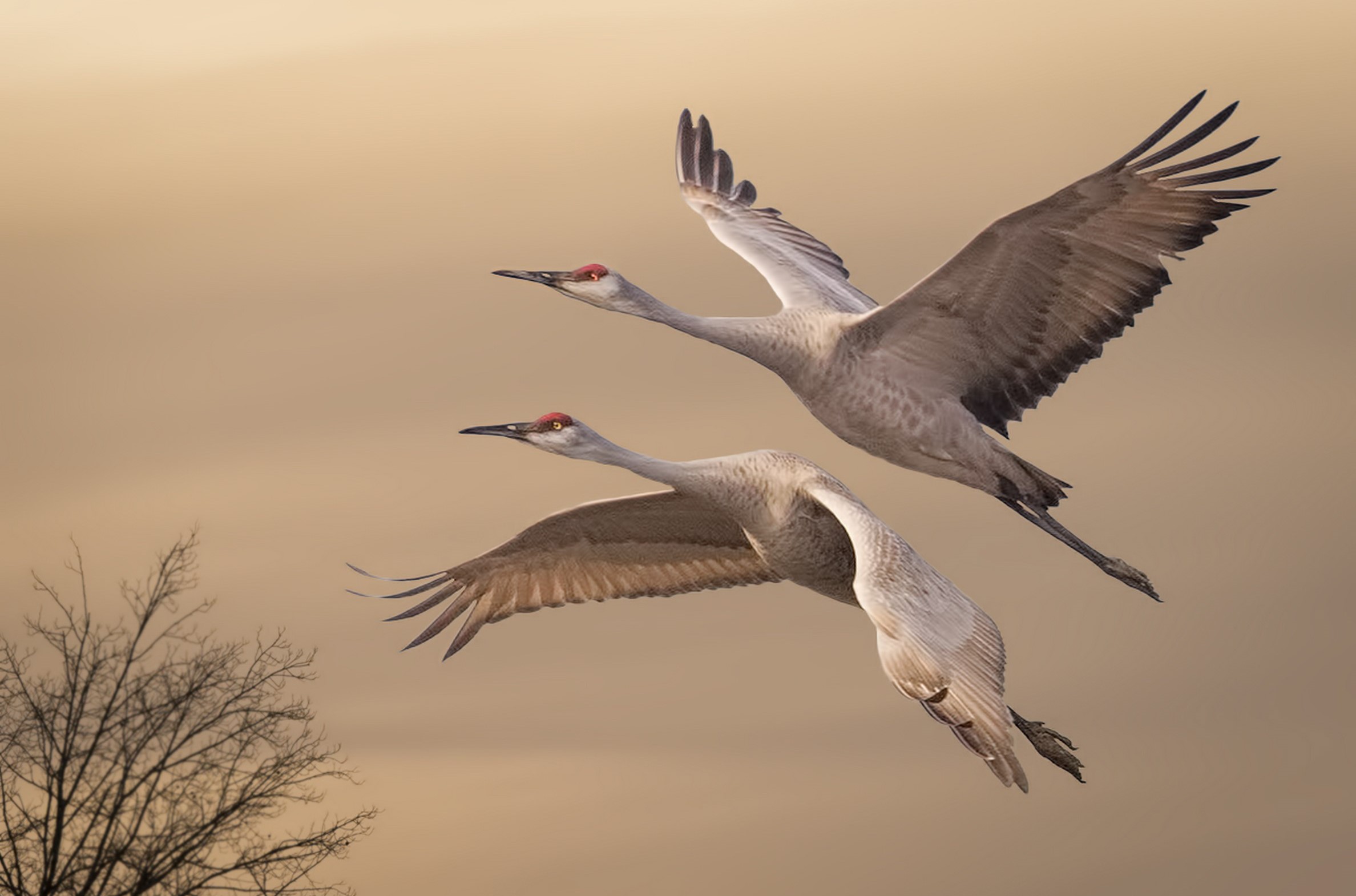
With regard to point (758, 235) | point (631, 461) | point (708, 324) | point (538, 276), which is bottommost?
point (631, 461)

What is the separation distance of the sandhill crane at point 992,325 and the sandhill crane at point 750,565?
97 cm

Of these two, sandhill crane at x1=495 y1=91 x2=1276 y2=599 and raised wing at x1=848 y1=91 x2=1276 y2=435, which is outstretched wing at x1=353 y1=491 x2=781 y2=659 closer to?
sandhill crane at x1=495 y1=91 x2=1276 y2=599

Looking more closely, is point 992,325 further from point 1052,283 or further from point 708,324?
point 708,324

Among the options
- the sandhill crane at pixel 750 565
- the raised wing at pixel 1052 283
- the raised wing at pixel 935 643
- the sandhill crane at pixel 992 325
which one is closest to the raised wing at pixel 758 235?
the sandhill crane at pixel 992 325

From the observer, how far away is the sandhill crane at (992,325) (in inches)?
471

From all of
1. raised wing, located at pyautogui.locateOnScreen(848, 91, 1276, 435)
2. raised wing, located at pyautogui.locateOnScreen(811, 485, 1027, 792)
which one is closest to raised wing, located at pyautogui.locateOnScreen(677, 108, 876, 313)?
raised wing, located at pyautogui.locateOnScreen(848, 91, 1276, 435)

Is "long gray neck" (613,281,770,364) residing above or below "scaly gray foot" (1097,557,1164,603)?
above

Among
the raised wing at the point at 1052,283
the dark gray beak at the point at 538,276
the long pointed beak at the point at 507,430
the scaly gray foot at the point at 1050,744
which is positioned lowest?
the scaly gray foot at the point at 1050,744

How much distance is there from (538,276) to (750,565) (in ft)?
9.50

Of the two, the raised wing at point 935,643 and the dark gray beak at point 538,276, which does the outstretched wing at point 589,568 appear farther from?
the raised wing at point 935,643

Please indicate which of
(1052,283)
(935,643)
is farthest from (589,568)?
(935,643)

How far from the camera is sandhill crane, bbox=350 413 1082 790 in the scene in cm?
977

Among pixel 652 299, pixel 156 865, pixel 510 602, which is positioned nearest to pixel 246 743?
pixel 156 865

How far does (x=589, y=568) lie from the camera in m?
14.0
